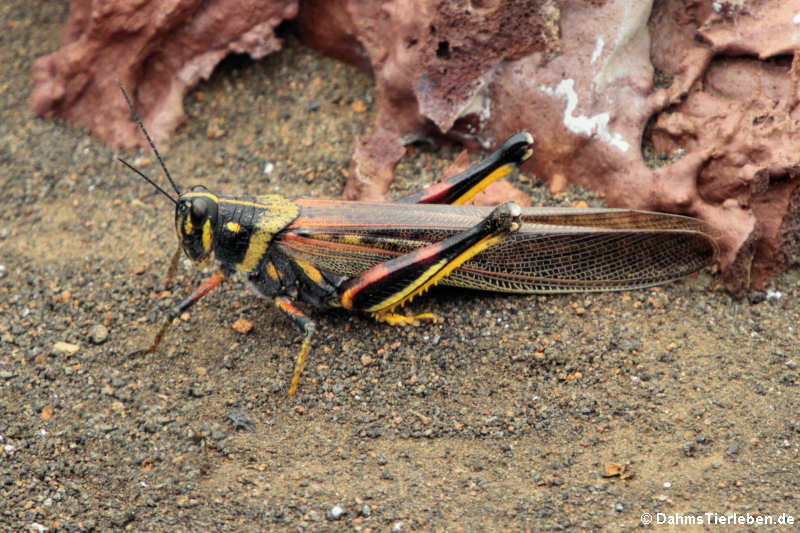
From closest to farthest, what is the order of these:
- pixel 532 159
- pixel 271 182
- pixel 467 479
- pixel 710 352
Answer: pixel 467 479
pixel 710 352
pixel 532 159
pixel 271 182

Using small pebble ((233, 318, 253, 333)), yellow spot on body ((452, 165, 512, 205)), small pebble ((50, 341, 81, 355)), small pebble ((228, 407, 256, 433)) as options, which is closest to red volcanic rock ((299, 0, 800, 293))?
yellow spot on body ((452, 165, 512, 205))

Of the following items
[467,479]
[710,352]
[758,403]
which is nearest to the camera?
[467,479]

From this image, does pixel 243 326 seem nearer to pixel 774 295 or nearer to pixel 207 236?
pixel 207 236

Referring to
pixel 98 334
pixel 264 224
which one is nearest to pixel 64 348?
pixel 98 334

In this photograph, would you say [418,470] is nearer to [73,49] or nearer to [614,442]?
[614,442]

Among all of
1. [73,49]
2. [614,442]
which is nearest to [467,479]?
[614,442]
